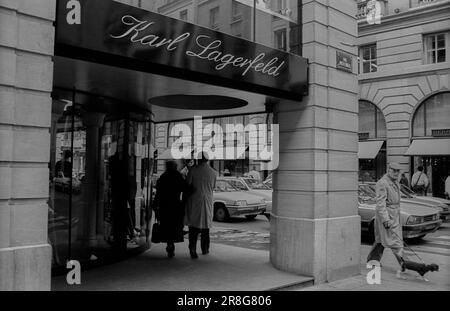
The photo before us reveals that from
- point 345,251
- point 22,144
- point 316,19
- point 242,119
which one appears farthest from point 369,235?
point 242,119

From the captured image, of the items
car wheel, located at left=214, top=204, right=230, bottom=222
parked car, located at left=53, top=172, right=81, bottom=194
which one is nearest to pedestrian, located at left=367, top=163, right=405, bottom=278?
parked car, located at left=53, top=172, right=81, bottom=194

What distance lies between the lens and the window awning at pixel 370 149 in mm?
24766

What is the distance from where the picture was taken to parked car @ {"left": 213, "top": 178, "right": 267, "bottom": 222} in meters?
15.6

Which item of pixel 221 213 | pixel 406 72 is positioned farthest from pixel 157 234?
pixel 406 72

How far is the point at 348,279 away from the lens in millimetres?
7527

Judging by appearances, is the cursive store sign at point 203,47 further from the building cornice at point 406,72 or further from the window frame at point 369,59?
the window frame at point 369,59

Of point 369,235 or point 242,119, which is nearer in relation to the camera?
point 369,235

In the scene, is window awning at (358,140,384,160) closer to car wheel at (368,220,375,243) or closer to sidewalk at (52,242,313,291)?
car wheel at (368,220,375,243)

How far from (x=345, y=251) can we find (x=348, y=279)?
464mm

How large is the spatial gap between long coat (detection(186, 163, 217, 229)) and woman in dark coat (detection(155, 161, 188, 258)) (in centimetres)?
22

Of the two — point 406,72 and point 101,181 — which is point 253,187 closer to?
point 101,181

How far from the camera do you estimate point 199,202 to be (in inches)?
340

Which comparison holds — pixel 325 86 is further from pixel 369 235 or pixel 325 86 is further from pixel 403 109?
pixel 403 109

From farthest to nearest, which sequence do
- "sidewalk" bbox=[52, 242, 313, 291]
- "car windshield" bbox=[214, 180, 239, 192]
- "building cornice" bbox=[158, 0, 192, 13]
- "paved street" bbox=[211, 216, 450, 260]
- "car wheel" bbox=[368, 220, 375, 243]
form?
"car windshield" bbox=[214, 180, 239, 192] → "car wheel" bbox=[368, 220, 375, 243] → "paved street" bbox=[211, 216, 450, 260] → "sidewalk" bbox=[52, 242, 313, 291] → "building cornice" bbox=[158, 0, 192, 13]
